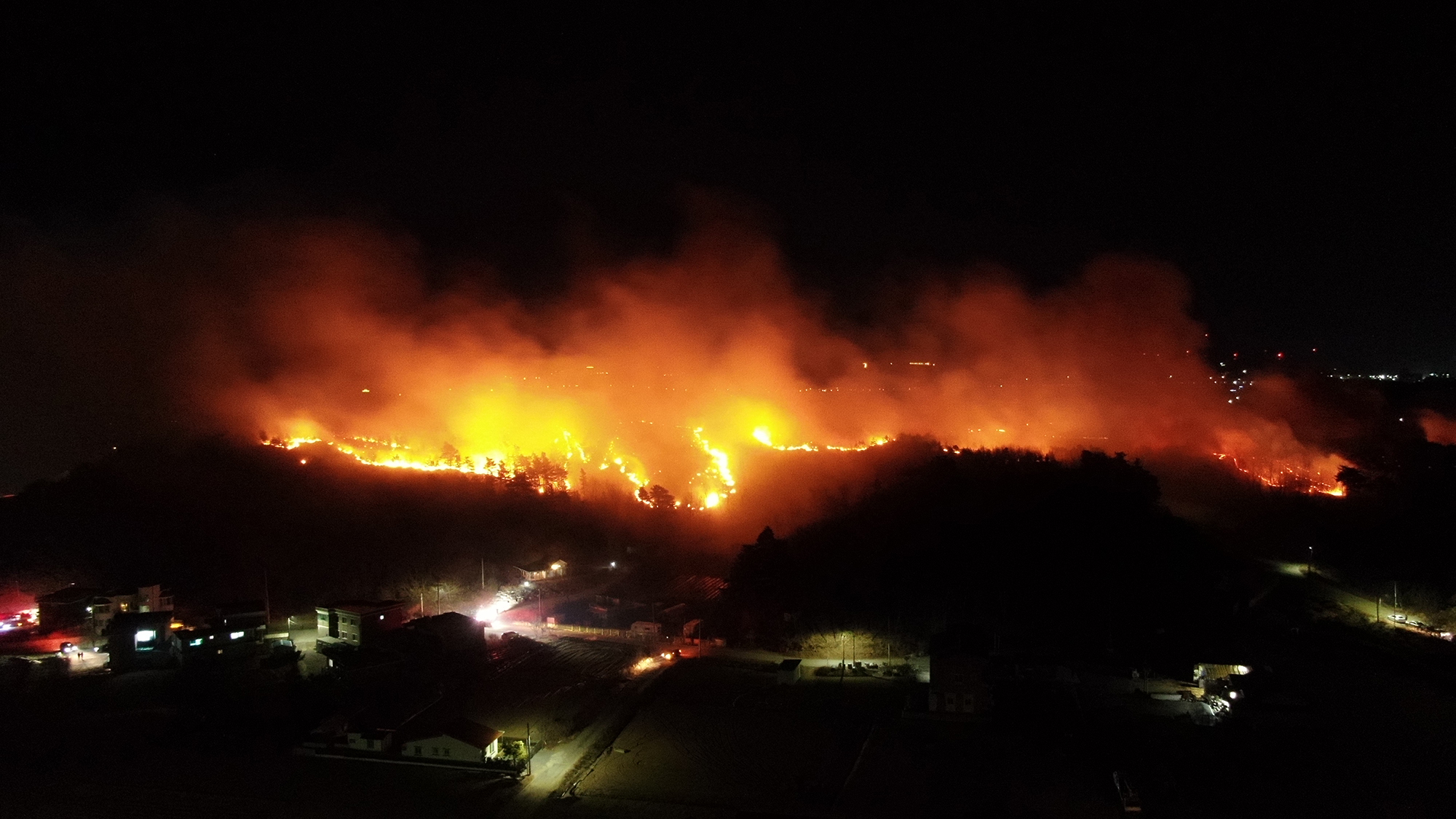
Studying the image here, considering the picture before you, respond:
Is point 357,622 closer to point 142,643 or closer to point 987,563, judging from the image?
point 142,643

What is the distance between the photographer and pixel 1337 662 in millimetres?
10773

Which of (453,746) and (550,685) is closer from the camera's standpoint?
(453,746)

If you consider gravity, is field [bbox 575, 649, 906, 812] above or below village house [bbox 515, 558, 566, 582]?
below

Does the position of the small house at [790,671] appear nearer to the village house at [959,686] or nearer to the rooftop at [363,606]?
the village house at [959,686]

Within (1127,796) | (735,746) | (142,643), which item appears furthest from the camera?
(142,643)

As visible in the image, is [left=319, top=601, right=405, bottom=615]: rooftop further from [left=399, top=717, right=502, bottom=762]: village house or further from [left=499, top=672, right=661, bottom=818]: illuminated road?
[left=499, top=672, right=661, bottom=818]: illuminated road

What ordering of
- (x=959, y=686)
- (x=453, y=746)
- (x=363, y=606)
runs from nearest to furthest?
(x=453, y=746)
(x=959, y=686)
(x=363, y=606)

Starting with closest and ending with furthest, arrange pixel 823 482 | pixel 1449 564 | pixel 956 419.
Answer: pixel 1449 564
pixel 823 482
pixel 956 419

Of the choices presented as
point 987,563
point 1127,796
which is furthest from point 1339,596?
point 1127,796

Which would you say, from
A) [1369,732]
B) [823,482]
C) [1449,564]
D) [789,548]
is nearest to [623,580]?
[789,548]

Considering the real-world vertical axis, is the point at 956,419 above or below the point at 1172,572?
above

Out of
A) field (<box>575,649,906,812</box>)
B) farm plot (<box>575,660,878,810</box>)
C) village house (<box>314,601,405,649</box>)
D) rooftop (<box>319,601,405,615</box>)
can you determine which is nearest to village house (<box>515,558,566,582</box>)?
rooftop (<box>319,601,405,615</box>)

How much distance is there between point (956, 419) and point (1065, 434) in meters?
2.46

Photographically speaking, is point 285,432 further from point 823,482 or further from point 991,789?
point 991,789
